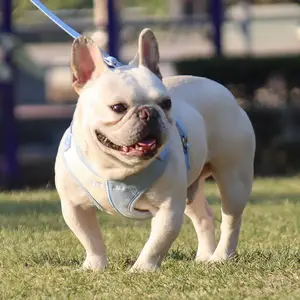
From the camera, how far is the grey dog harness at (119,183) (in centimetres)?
470

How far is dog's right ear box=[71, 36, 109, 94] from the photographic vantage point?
4.70 meters

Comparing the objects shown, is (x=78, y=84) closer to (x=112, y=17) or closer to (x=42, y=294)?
(x=42, y=294)

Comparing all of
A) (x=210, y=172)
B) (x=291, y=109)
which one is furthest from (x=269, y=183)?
(x=210, y=172)

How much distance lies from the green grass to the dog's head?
606 millimetres

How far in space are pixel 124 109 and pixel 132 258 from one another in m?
1.29

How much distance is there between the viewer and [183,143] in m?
4.93

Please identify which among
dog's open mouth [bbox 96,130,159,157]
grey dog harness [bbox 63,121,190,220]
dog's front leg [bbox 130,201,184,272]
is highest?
dog's open mouth [bbox 96,130,159,157]

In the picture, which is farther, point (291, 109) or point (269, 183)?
point (291, 109)

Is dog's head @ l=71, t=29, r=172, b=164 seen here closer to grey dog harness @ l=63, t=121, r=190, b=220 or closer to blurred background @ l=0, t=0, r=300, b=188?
grey dog harness @ l=63, t=121, r=190, b=220

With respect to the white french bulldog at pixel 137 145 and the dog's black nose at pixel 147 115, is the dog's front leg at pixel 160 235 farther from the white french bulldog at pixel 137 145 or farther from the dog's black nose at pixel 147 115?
the dog's black nose at pixel 147 115

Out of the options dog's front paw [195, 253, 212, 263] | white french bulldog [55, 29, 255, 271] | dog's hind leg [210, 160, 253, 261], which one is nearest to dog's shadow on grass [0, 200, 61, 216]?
dog's front paw [195, 253, 212, 263]

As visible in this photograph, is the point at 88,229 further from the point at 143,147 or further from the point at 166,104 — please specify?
the point at 166,104

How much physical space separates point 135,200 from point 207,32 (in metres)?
10.2

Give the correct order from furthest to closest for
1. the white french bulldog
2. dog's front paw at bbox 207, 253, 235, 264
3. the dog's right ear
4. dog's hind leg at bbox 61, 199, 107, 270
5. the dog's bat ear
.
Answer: dog's front paw at bbox 207, 253, 235, 264, dog's hind leg at bbox 61, 199, 107, 270, the dog's bat ear, the dog's right ear, the white french bulldog
